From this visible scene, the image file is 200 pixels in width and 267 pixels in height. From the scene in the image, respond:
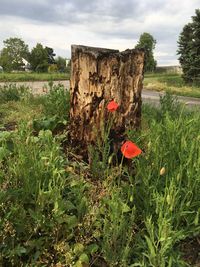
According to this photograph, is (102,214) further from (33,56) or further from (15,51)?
(15,51)

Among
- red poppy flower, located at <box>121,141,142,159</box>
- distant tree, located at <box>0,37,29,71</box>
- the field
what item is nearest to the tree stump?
the field

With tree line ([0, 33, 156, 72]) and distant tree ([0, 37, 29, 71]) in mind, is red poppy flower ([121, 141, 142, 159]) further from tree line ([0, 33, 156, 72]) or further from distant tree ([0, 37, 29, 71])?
distant tree ([0, 37, 29, 71])

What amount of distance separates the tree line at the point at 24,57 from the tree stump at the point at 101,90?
159 ft

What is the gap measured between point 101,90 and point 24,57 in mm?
77143

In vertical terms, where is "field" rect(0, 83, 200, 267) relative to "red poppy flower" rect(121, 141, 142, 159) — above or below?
below

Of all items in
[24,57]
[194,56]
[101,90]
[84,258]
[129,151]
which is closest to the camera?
[129,151]

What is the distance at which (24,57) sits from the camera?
79000 millimetres

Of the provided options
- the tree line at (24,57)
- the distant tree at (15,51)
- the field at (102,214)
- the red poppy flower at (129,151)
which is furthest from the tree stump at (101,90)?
the distant tree at (15,51)

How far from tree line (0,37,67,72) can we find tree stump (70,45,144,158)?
48385mm

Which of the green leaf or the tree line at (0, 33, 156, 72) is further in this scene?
the tree line at (0, 33, 156, 72)

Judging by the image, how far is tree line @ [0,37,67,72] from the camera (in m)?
64.1

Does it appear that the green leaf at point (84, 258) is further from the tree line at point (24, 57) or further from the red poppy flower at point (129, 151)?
the tree line at point (24, 57)

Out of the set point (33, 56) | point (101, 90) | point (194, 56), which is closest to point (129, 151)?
point (101, 90)

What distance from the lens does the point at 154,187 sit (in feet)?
9.96
